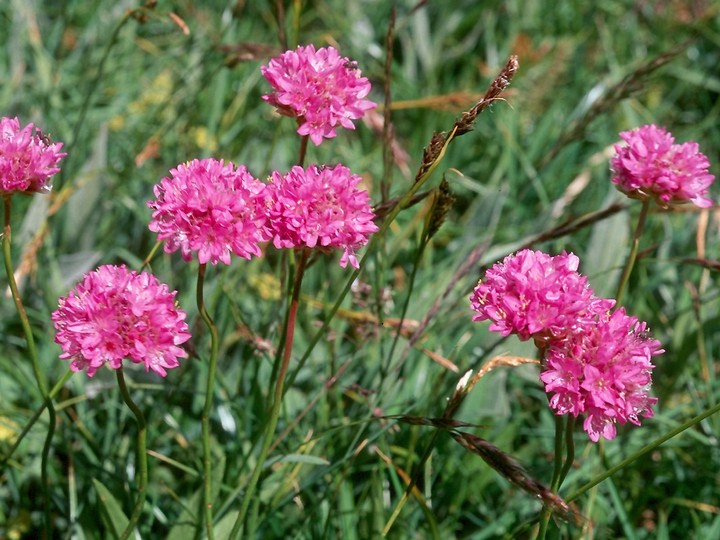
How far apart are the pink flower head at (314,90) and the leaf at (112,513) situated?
1.74 feet

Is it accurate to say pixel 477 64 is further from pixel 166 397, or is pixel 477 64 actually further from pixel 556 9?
pixel 166 397

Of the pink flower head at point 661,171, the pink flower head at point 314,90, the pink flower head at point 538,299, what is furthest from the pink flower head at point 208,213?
the pink flower head at point 661,171

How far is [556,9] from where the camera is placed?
3.26 metres

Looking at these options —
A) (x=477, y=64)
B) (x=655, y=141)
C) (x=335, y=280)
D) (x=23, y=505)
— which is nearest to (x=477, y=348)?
(x=335, y=280)

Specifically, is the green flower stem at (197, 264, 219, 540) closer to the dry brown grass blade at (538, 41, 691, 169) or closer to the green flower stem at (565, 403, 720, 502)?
the green flower stem at (565, 403, 720, 502)

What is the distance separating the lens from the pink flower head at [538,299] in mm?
1012

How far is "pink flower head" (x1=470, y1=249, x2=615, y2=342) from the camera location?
3.32ft

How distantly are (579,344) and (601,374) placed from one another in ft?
0.13

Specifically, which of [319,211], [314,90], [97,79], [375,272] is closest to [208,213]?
[319,211]

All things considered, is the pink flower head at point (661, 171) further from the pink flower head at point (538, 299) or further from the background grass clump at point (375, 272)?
the pink flower head at point (538, 299)

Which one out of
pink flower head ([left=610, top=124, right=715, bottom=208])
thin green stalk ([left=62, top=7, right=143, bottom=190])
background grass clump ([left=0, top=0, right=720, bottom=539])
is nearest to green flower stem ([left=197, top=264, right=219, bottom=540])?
background grass clump ([left=0, top=0, right=720, bottom=539])

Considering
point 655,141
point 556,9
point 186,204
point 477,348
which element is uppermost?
point 556,9

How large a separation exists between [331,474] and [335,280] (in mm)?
662

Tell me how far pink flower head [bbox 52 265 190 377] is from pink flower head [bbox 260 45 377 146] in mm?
293
